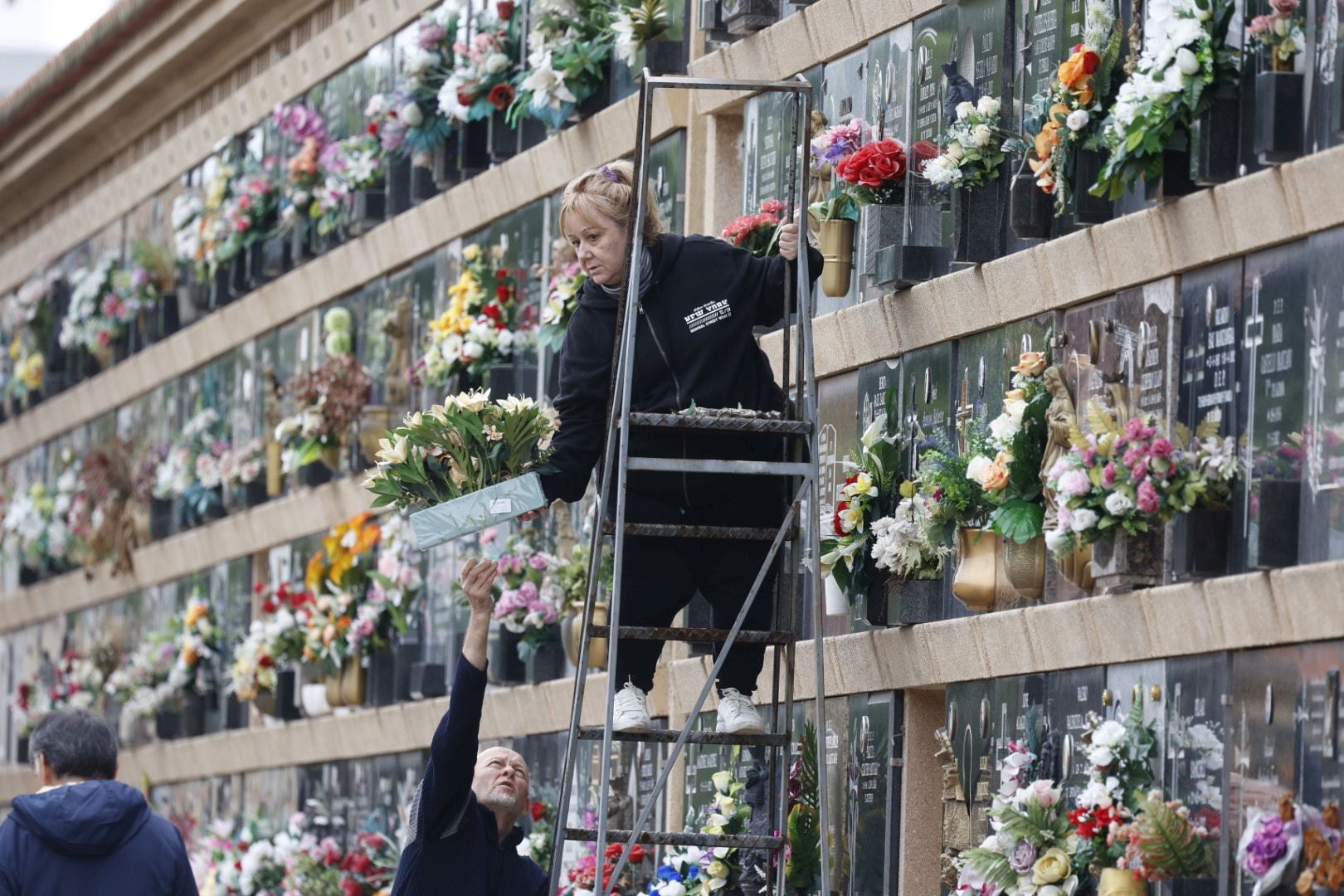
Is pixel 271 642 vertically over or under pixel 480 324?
under

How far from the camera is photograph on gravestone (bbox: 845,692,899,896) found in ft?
37.3

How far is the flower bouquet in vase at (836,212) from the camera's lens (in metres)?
11.5

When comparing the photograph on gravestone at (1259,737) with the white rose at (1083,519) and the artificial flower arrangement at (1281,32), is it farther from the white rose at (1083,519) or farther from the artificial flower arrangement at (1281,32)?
the artificial flower arrangement at (1281,32)

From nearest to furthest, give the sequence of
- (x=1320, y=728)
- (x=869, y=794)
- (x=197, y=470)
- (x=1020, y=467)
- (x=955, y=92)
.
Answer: (x=1320, y=728) < (x=1020, y=467) < (x=955, y=92) < (x=869, y=794) < (x=197, y=470)

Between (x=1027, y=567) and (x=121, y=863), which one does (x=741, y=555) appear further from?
(x=121, y=863)

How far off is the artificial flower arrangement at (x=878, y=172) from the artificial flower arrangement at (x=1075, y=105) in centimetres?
111

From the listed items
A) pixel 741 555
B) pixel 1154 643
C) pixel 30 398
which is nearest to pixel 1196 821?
pixel 1154 643

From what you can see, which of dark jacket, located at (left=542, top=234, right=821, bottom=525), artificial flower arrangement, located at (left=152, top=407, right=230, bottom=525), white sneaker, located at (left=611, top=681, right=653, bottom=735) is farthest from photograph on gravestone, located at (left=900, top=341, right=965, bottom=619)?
artificial flower arrangement, located at (left=152, top=407, right=230, bottom=525)

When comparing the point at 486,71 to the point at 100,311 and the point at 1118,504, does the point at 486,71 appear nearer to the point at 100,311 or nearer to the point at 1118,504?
the point at 1118,504

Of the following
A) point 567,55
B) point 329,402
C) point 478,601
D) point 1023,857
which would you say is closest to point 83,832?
point 478,601

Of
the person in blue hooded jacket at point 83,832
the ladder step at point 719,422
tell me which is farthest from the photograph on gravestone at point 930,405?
the person in blue hooded jacket at point 83,832

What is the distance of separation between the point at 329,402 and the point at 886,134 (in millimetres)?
6980

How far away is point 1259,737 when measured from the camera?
884 centimetres

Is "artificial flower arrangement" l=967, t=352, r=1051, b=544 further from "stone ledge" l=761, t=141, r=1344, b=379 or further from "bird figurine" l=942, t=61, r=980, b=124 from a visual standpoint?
"bird figurine" l=942, t=61, r=980, b=124
